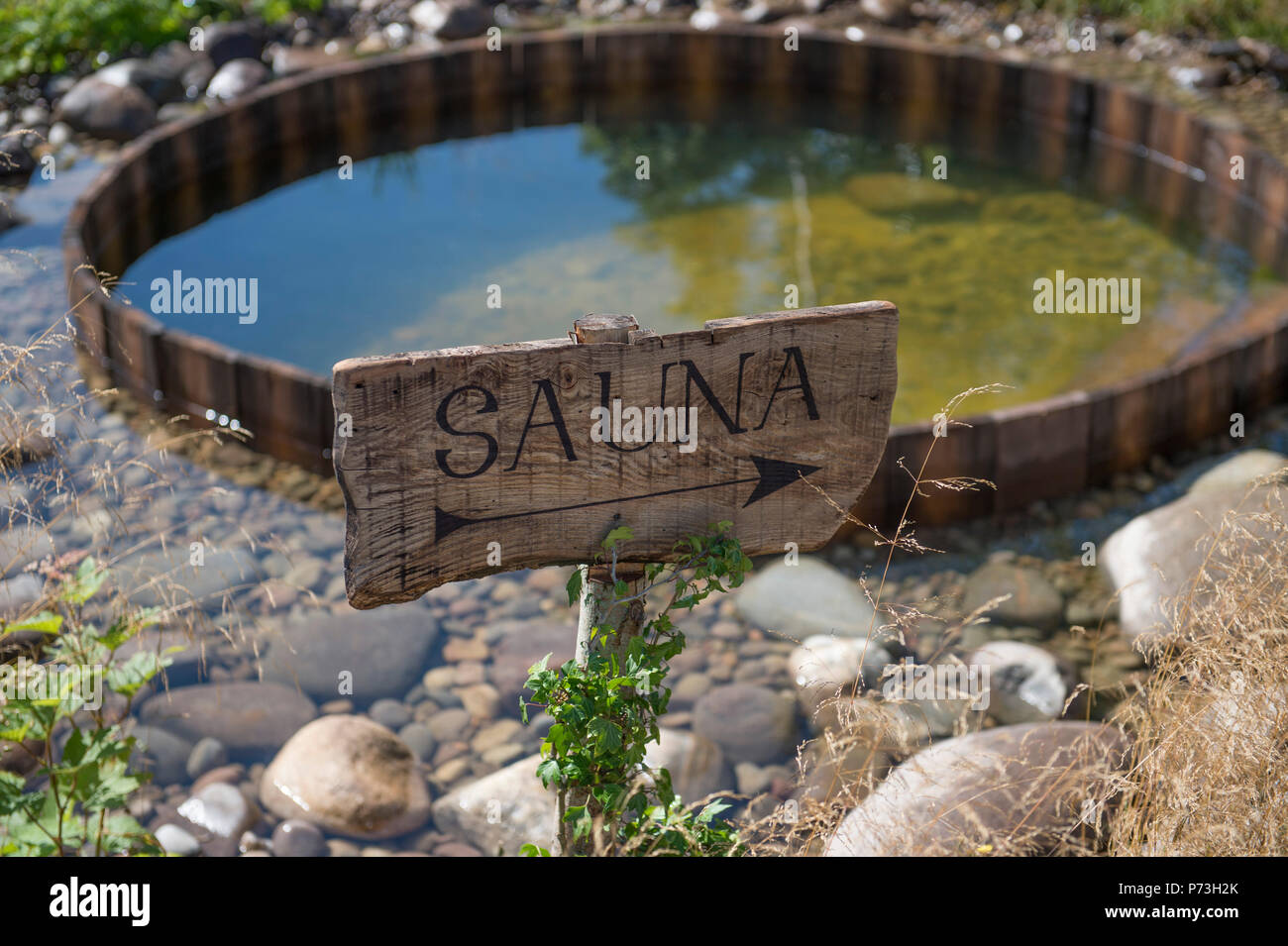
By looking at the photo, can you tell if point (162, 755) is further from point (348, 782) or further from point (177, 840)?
point (348, 782)

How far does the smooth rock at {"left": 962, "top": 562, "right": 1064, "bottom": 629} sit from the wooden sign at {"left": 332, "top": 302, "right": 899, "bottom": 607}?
2283 millimetres

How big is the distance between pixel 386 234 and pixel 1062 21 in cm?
569

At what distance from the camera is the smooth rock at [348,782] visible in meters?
3.39

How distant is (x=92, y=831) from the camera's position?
7.91 ft

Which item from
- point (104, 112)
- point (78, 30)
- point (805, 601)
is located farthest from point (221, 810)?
point (78, 30)

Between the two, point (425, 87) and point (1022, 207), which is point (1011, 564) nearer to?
point (1022, 207)

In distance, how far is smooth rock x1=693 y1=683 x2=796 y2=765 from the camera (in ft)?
12.1

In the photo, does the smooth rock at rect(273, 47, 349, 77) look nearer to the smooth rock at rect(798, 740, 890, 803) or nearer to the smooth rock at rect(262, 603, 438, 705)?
the smooth rock at rect(262, 603, 438, 705)

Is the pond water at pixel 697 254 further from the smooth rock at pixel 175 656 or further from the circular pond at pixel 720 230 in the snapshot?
the smooth rock at pixel 175 656

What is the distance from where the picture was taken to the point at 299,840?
10.9 ft

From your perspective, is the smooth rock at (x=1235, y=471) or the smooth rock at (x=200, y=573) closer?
the smooth rock at (x=200, y=573)

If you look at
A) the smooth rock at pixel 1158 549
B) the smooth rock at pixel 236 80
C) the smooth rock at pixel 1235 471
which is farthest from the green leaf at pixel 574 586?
the smooth rock at pixel 236 80

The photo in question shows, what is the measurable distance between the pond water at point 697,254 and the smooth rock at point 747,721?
1.98 metres

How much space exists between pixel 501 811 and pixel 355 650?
0.92m
